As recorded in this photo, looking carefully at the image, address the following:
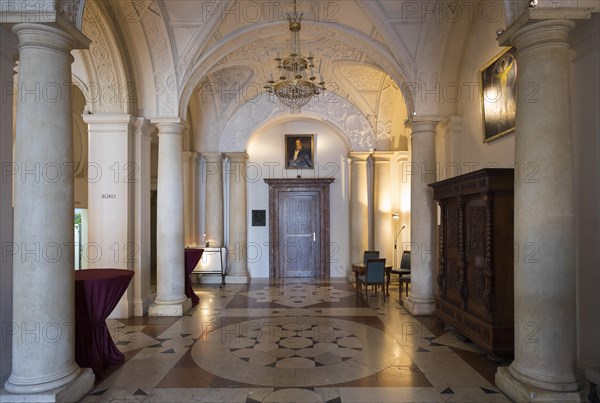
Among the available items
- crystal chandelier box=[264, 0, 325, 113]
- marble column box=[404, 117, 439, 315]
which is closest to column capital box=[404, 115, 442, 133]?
marble column box=[404, 117, 439, 315]

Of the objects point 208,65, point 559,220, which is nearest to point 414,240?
point 559,220

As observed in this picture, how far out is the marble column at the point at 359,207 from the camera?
13.0m

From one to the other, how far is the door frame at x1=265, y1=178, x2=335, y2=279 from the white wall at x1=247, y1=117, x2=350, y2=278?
17 centimetres

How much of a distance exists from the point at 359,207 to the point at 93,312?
919cm

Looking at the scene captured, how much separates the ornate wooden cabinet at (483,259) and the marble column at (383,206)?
590cm

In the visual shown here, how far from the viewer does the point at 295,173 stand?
14039mm

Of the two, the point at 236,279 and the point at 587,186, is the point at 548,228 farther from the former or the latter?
the point at 236,279

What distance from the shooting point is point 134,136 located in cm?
814

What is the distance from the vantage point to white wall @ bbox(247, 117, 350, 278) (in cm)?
1385

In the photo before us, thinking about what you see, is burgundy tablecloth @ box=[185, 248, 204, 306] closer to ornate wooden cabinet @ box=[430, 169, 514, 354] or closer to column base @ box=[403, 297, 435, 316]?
column base @ box=[403, 297, 435, 316]

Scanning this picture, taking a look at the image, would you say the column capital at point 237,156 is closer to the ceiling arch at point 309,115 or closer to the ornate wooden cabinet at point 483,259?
the ceiling arch at point 309,115

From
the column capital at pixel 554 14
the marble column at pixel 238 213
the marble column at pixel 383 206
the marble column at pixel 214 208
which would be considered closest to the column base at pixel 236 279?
the marble column at pixel 238 213

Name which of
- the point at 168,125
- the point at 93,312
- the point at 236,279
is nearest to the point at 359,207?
the point at 236,279

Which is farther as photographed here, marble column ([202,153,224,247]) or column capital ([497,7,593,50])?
marble column ([202,153,224,247])
